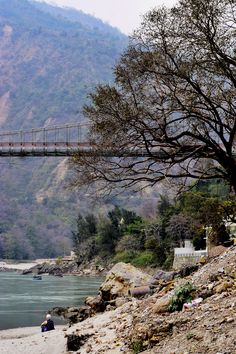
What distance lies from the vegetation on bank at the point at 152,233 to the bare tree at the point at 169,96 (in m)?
17.3

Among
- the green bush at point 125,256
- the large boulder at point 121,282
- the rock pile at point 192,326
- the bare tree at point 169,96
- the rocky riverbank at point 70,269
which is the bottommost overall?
the rocky riverbank at point 70,269

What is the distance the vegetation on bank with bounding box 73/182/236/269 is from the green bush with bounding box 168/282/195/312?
1748 cm

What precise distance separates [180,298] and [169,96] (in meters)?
3.18

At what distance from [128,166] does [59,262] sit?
86.4 m

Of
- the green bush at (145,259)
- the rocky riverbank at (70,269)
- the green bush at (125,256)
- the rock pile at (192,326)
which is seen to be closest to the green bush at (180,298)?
the rock pile at (192,326)

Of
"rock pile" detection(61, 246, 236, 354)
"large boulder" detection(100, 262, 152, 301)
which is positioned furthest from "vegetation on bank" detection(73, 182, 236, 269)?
"rock pile" detection(61, 246, 236, 354)

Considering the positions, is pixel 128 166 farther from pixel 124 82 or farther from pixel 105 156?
pixel 124 82

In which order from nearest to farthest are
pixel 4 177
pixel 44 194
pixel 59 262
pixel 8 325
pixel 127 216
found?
pixel 8 325, pixel 127 216, pixel 59 262, pixel 44 194, pixel 4 177

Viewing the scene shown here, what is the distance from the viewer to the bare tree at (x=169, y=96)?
34.7ft

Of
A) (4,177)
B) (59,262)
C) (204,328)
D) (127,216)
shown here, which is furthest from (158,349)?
(4,177)

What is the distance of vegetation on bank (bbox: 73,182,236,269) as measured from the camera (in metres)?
40.3

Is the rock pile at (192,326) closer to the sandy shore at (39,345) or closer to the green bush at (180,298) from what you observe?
the green bush at (180,298)

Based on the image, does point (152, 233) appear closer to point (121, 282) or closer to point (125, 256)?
point (125, 256)

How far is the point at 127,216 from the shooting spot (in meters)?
76.8
